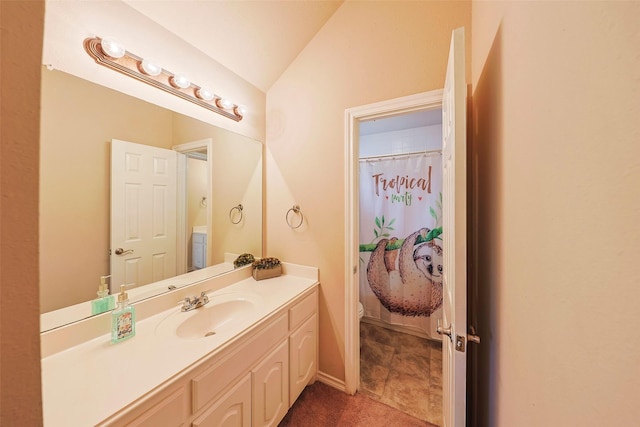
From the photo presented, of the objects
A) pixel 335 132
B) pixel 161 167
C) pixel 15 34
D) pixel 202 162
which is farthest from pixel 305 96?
pixel 15 34

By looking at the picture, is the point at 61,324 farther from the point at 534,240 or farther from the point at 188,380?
the point at 534,240

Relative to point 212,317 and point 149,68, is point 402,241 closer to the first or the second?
point 212,317

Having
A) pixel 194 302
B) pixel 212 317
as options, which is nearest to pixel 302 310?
pixel 212 317

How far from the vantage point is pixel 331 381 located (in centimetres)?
159

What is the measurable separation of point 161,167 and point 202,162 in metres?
0.24

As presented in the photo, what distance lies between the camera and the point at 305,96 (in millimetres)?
1624

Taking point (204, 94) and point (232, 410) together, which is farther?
point (204, 94)

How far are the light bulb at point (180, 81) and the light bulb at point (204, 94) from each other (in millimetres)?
67

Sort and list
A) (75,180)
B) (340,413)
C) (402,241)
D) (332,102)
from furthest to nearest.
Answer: (402,241) < (332,102) < (340,413) < (75,180)

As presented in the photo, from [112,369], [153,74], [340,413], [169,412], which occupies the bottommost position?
[340,413]

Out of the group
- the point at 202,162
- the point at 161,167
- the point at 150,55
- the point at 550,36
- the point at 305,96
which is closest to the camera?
the point at 550,36

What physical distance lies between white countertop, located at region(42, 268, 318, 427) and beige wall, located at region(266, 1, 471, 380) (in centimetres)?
66

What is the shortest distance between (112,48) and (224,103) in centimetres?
57

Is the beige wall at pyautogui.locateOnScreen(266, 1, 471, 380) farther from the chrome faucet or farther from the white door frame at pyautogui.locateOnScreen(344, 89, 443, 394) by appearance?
the chrome faucet
